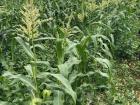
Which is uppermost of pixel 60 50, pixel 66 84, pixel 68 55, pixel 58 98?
pixel 60 50

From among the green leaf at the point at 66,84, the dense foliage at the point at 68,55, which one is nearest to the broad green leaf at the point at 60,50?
the dense foliage at the point at 68,55

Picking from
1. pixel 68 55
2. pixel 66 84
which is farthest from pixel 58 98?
pixel 68 55

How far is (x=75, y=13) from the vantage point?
6.48 m

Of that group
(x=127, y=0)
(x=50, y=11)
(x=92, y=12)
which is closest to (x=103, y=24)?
(x=92, y=12)

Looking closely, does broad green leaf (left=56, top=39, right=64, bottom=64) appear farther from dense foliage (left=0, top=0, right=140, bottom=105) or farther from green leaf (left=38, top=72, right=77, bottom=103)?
green leaf (left=38, top=72, right=77, bottom=103)

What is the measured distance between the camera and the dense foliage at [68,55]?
3.60 m

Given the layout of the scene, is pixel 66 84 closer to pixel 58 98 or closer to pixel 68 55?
pixel 58 98

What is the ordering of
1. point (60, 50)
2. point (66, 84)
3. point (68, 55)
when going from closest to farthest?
point (66, 84), point (60, 50), point (68, 55)

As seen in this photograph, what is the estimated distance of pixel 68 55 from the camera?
480 cm

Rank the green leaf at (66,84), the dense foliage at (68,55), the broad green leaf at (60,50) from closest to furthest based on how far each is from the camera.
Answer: the green leaf at (66,84) → the dense foliage at (68,55) → the broad green leaf at (60,50)

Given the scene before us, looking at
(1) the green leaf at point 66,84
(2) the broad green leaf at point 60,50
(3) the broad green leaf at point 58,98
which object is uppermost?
(2) the broad green leaf at point 60,50

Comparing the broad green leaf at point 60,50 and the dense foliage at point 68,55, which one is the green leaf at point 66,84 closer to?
the dense foliage at point 68,55

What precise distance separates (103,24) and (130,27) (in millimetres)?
1000

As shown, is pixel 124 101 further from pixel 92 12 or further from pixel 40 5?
pixel 40 5
